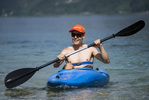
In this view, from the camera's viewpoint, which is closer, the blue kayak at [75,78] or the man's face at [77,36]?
the blue kayak at [75,78]

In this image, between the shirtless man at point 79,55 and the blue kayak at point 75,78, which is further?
the shirtless man at point 79,55


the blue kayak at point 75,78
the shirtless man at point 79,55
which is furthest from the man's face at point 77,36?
the blue kayak at point 75,78

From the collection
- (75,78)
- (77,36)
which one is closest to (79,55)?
(77,36)

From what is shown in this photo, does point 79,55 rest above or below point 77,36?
below

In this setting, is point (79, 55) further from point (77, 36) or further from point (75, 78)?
point (75, 78)

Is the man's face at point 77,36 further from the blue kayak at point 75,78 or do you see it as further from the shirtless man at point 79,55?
the blue kayak at point 75,78

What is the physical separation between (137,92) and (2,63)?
21.0ft

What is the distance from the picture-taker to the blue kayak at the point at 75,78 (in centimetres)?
784

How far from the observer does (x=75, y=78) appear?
25.8 ft

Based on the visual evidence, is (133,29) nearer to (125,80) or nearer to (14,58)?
(125,80)

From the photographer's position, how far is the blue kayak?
7836 mm

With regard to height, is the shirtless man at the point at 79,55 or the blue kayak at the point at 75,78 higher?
the shirtless man at the point at 79,55

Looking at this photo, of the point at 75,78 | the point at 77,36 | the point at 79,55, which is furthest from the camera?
the point at 79,55

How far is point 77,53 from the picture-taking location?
8.37 metres
